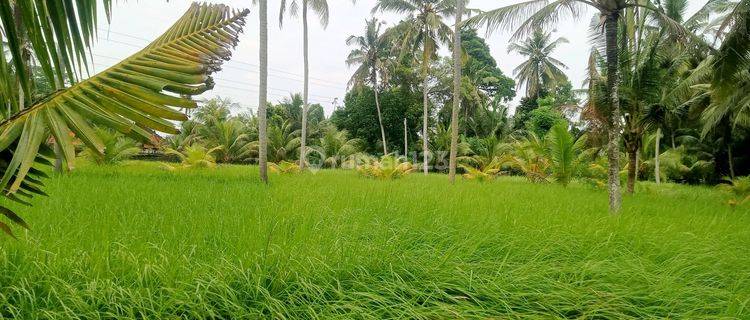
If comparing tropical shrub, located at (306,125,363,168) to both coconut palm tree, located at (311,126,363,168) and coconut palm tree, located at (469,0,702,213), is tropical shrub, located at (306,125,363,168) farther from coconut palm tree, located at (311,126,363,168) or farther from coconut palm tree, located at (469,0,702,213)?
coconut palm tree, located at (469,0,702,213)

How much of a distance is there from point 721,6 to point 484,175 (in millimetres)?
11397

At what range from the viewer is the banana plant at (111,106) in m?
0.82

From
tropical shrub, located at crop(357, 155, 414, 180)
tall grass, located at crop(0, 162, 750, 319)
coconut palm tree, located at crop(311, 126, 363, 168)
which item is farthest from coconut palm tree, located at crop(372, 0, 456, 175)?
tall grass, located at crop(0, 162, 750, 319)

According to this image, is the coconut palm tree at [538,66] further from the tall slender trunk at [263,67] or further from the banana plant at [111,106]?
the banana plant at [111,106]

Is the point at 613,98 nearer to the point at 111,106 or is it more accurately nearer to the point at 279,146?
the point at 111,106

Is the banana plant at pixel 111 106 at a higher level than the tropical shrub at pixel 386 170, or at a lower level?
higher

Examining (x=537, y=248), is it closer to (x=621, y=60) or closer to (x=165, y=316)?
(x=165, y=316)

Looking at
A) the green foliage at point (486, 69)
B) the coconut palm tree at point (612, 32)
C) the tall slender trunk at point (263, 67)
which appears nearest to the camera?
the coconut palm tree at point (612, 32)

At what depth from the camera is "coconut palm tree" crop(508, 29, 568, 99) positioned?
24.4 meters

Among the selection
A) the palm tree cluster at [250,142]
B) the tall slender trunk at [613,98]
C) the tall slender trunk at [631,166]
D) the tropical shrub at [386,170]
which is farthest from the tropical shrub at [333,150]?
the tall slender trunk at [613,98]

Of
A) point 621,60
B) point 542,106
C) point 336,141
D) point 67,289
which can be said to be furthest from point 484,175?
point 67,289

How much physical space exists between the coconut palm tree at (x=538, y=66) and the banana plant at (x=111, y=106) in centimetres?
2536

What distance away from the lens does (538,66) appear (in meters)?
24.9

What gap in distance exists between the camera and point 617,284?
8.00ft
